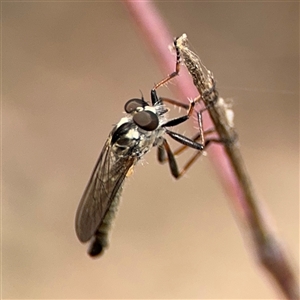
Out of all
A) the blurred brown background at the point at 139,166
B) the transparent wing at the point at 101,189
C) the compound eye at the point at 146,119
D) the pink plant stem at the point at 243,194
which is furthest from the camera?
the blurred brown background at the point at 139,166

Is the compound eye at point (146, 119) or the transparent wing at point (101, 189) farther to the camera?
the transparent wing at point (101, 189)

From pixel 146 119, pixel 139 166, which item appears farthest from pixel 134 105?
pixel 139 166

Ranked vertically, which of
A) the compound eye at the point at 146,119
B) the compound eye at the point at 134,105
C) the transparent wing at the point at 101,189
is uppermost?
the compound eye at the point at 134,105

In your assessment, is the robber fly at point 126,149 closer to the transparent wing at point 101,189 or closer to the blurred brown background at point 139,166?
the transparent wing at point 101,189

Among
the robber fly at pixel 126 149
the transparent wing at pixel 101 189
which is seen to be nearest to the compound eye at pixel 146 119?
the robber fly at pixel 126 149

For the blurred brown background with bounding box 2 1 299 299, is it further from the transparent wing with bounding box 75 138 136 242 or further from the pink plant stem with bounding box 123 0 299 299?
the pink plant stem with bounding box 123 0 299 299

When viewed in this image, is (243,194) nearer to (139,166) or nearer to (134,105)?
(134,105)
